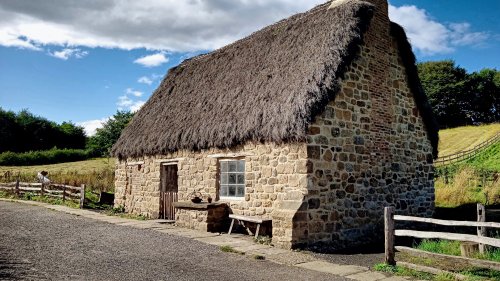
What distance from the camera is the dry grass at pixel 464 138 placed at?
1366 inches

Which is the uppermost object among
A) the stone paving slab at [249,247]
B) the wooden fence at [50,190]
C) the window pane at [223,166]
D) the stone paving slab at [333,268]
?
the window pane at [223,166]

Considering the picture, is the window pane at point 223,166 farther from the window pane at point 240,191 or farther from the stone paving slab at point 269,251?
the stone paving slab at point 269,251

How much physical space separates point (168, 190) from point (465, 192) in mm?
11995

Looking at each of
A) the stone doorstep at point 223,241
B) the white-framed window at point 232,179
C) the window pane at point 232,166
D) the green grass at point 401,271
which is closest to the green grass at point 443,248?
the green grass at point 401,271

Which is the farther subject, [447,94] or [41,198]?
[447,94]

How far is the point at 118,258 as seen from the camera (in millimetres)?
7461

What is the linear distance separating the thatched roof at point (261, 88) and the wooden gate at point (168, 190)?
87 cm

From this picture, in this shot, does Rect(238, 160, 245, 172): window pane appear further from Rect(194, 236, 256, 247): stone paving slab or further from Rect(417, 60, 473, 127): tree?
Rect(417, 60, 473, 127): tree

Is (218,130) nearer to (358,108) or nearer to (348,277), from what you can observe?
(358,108)

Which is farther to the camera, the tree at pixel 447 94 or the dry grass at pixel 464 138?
the tree at pixel 447 94

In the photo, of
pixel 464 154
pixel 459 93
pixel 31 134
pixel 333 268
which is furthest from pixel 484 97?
pixel 31 134

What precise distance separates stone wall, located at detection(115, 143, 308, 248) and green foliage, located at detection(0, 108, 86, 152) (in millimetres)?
48997

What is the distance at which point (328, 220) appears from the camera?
927cm

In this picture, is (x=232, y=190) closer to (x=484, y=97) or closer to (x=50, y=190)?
(x=50, y=190)
